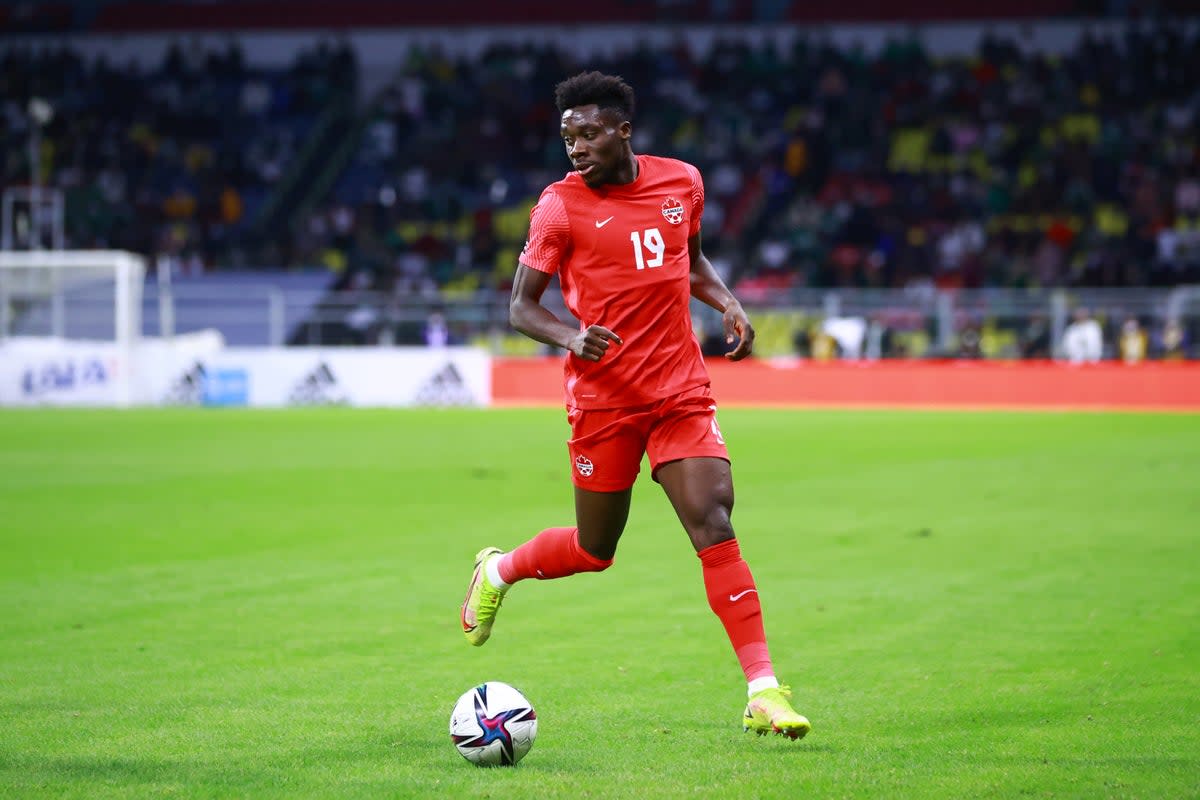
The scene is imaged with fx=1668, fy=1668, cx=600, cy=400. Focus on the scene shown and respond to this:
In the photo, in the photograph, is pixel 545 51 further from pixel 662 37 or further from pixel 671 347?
pixel 671 347

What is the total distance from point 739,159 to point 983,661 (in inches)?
1389

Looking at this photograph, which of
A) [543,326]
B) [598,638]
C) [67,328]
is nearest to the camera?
[543,326]

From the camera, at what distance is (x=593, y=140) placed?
6461 millimetres

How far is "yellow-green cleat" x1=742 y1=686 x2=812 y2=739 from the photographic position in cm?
565

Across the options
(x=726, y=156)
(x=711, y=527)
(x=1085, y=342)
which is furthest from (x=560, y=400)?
(x=711, y=527)

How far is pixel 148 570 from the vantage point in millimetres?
10805

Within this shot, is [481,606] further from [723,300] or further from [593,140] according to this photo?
[593,140]

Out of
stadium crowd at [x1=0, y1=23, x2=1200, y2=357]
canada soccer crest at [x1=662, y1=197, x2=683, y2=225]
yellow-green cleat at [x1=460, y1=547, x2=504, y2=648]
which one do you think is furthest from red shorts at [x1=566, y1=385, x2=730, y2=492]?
stadium crowd at [x1=0, y1=23, x2=1200, y2=357]

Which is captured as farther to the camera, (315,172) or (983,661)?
(315,172)

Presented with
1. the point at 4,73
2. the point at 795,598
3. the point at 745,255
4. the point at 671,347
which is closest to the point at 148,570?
the point at 795,598

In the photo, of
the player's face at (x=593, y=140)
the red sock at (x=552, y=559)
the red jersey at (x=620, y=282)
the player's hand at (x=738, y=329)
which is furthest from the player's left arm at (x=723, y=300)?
the red sock at (x=552, y=559)

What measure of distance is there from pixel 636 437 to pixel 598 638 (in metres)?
2.08

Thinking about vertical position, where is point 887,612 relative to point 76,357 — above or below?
above

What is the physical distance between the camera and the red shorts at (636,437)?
252 inches
